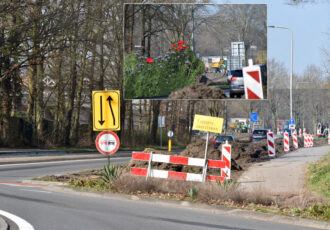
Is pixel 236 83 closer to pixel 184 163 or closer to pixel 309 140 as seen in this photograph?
pixel 184 163

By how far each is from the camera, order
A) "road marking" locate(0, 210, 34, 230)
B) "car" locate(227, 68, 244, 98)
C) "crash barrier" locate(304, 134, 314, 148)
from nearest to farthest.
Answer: "road marking" locate(0, 210, 34, 230)
"car" locate(227, 68, 244, 98)
"crash barrier" locate(304, 134, 314, 148)

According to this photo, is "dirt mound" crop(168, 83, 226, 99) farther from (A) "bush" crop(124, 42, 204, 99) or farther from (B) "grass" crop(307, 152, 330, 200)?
(B) "grass" crop(307, 152, 330, 200)

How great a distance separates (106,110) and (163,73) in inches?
502

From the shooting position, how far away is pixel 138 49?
29031 mm

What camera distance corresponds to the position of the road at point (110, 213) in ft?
30.6

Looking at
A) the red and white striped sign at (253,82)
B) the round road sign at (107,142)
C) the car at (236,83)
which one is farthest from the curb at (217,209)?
the red and white striped sign at (253,82)

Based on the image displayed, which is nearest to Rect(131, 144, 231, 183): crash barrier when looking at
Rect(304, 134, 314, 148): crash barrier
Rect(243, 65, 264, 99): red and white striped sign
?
Rect(243, 65, 264, 99): red and white striped sign

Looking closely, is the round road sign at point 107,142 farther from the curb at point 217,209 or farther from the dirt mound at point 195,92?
the dirt mound at point 195,92

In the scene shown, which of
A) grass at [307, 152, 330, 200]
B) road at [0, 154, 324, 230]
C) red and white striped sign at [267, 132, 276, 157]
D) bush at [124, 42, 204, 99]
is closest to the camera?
road at [0, 154, 324, 230]

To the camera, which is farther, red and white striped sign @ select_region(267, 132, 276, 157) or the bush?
red and white striped sign @ select_region(267, 132, 276, 157)

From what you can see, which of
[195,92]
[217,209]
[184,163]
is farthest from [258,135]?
[217,209]

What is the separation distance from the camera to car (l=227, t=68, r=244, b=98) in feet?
84.8

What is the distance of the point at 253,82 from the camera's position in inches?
1032

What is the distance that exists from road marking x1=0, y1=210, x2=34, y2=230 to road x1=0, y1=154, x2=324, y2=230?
4.4 inches
